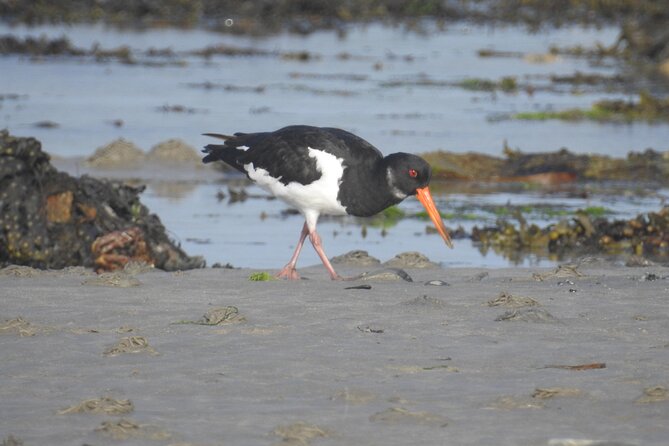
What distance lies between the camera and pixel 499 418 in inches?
206

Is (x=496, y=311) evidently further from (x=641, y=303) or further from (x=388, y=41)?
(x=388, y=41)

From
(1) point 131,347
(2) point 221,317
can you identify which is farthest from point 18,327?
(2) point 221,317

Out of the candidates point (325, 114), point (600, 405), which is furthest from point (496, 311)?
point (325, 114)

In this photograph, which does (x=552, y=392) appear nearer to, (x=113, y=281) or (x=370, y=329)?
(x=370, y=329)

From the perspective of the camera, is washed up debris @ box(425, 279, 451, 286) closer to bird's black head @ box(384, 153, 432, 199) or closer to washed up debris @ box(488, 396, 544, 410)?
bird's black head @ box(384, 153, 432, 199)

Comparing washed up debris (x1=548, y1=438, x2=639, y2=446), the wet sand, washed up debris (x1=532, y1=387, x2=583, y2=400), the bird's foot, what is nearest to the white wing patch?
the bird's foot

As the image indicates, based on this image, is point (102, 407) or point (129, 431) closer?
point (129, 431)

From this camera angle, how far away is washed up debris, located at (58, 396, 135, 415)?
5266 millimetres

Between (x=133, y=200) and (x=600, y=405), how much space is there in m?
5.90

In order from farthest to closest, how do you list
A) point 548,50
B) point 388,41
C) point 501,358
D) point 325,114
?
1. point 388,41
2. point 548,50
3. point 325,114
4. point 501,358

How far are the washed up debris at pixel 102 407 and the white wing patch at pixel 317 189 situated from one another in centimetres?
376

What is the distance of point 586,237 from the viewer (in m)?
11.8

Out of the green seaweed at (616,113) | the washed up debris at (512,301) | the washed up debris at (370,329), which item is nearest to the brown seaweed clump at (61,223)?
the washed up debris at (512,301)

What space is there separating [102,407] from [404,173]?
3954 millimetres
